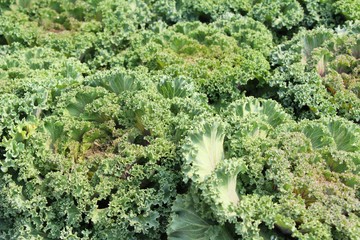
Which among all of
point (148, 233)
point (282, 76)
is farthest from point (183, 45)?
point (148, 233)

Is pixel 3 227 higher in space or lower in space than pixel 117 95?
lower

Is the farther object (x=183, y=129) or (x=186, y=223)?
(x=183, y=129)

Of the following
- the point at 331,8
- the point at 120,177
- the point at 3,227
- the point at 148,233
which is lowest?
the point at 3,227

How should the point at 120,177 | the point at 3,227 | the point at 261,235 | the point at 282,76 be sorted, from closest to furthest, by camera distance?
the point at 261,235, the point at 120,177, the point at 3,227, the point at 282,76

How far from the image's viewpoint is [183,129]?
452 cm

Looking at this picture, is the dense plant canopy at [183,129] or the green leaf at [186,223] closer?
the dense plant canopy at [183,129]

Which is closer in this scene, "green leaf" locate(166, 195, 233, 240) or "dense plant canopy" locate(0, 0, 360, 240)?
"dense plant canopy" locate(0, 0, 360, 240)

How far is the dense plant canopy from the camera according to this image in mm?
3939

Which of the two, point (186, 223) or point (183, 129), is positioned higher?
point (183, 129)

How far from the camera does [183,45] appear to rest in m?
6.05

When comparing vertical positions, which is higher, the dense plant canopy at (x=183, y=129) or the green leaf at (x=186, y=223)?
the dense plant canopy at (x=183, y=129)

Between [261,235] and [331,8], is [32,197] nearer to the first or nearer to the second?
[261,235]

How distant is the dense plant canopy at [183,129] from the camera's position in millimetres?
3939

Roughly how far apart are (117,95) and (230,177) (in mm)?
1682
